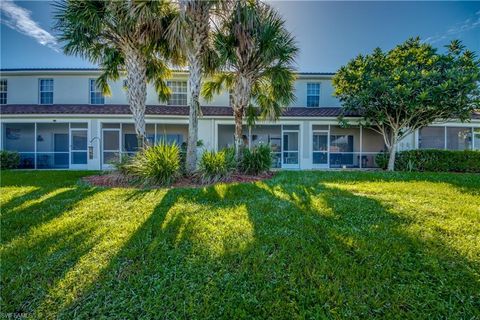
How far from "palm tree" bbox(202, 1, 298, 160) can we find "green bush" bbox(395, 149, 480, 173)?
9.14 m

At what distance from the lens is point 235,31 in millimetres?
9492

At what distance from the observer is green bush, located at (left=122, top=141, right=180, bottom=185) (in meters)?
8.22

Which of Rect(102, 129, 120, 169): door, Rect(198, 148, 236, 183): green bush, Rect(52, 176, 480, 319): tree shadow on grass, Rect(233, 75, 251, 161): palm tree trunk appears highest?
Rect(233, 75, 251, 161): palm tree trunk

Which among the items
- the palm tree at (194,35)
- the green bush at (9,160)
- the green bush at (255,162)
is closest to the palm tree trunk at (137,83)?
the palm tree at (194,35)

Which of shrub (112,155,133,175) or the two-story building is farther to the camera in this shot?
the two-story building

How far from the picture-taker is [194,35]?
907cm

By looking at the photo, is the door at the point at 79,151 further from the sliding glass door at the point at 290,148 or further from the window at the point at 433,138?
the window at the point at 433,138

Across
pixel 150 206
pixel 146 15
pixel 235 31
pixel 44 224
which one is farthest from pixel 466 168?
pixel 44 224

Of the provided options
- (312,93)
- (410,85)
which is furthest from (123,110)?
(410,85)

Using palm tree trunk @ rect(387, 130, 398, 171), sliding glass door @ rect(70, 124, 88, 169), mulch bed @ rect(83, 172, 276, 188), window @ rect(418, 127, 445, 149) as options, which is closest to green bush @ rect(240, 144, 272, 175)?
mulch bed @ rect(83, 172, 276, 188)

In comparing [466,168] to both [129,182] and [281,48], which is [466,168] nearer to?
[281,48]

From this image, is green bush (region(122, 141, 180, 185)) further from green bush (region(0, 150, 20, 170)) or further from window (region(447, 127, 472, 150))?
window (region(447, 127, 472, 150))

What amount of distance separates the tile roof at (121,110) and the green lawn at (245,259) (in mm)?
10446

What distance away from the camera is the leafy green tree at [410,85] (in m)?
11.7
